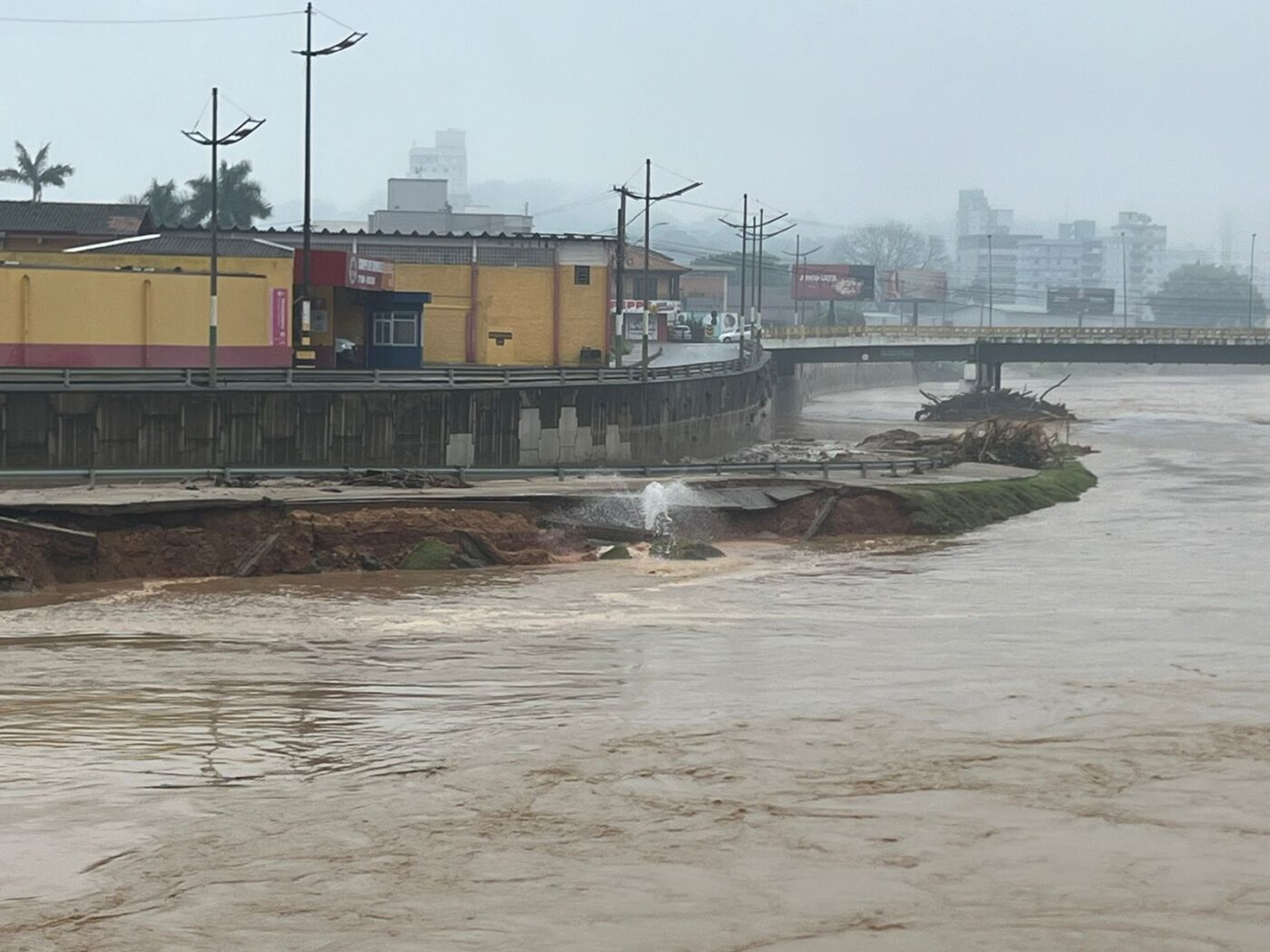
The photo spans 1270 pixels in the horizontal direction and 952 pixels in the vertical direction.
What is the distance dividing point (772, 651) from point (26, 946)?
13.7 meters

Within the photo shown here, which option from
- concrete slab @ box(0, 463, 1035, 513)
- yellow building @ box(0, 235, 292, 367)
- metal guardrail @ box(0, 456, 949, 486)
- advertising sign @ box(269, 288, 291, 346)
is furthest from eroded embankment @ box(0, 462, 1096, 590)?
advertising sign @ box(269, 288, 291, 346)

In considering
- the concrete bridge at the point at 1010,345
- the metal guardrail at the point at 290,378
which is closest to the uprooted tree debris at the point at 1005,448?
the metal guardrail at the point at 290,378

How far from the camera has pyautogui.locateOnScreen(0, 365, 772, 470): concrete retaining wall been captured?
1628 inches

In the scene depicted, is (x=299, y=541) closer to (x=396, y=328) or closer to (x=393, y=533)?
(x=393, y=533)

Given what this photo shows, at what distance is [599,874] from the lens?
583 inches

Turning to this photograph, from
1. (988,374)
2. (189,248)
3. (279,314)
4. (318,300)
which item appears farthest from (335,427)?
(988,374)

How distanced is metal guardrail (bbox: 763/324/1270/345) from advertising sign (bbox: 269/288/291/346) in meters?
64.3

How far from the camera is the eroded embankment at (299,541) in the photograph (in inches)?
1192

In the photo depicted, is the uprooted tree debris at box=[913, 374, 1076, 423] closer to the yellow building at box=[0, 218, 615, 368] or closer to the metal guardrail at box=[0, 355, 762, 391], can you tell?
the yellow building at box=[0, 218, 615, 368]

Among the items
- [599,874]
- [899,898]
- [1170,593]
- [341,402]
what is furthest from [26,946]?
[341,402]

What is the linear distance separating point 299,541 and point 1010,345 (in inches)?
3558

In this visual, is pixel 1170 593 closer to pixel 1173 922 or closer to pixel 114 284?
pixel 1173 922

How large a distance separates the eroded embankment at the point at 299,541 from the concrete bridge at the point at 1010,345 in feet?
245

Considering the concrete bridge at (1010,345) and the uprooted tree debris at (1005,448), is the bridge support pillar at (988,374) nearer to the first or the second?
the concrete bridge at (1010,345)
